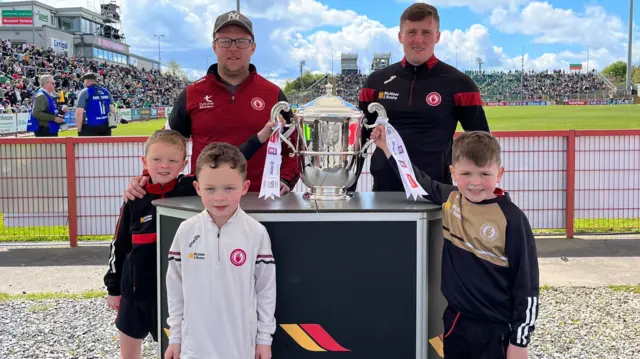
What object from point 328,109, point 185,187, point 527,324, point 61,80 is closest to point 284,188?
point 185,187

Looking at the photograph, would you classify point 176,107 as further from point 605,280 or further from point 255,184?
point 605,280

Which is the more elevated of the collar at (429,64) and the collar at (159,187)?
the collar at (429,64)

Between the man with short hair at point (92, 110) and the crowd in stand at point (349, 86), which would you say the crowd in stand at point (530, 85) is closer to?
the crowd in stand at point (349, 86)

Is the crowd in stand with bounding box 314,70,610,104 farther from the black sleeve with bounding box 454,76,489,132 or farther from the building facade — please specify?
the black sleeve with bounding box 454,76,489,132

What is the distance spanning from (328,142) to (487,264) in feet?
2.73

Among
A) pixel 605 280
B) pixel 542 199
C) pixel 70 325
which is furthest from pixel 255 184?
pixel 542 199

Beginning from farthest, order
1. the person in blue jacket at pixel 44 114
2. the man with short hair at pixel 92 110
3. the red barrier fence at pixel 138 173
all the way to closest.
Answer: the person in blue jacket at pixel 44 114
the man with short hair at pixel 92 110
the red barrier fence at pixel 138 173

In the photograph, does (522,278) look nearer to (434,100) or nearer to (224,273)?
(224,273)

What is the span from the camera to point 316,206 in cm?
234

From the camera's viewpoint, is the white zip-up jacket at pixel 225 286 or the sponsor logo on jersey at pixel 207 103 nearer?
the white zip-up jacket at pixel 225 286

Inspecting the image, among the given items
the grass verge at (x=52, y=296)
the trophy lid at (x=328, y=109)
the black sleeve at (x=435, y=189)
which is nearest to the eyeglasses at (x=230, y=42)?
the trophy lid at (x=328, y=109)

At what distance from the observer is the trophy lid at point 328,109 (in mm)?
2469

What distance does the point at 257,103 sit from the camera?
10.1 feet

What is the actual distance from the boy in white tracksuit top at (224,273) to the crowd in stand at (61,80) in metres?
16.1
